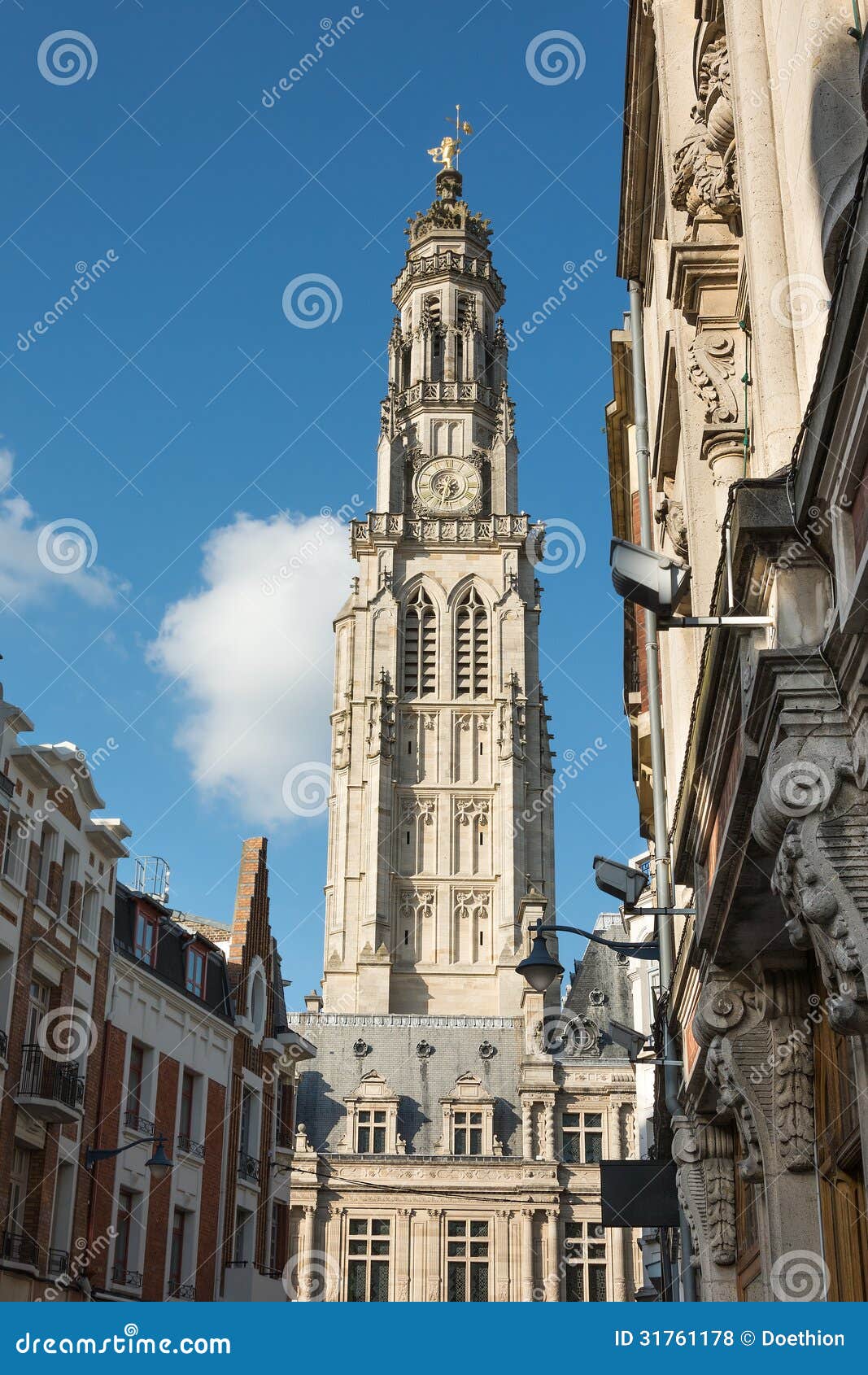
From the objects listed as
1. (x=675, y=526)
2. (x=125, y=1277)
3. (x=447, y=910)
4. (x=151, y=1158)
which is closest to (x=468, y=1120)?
(x=447, y=910)

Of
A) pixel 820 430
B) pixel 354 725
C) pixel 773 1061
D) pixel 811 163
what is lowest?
pixel 773 1061

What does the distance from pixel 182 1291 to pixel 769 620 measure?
29381 millimetres

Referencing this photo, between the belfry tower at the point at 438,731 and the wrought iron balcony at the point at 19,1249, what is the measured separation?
52.9 meters

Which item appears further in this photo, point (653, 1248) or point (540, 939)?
point (653, 1248)

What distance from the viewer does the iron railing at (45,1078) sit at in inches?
1032

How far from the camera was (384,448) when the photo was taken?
314ft

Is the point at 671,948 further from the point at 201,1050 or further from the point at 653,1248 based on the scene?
the point at 653,1248

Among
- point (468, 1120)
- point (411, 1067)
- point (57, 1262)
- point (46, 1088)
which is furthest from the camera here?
point (411, 1067)

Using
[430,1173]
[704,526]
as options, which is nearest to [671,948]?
[704,526]

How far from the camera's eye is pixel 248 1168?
1473 inches

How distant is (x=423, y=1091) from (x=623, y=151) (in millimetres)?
54724

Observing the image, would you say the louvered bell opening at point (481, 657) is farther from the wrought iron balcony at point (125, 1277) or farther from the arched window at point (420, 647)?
the wrought iron balcony at point (125, 1277)

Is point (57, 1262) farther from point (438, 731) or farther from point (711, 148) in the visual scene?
point (438, 731)

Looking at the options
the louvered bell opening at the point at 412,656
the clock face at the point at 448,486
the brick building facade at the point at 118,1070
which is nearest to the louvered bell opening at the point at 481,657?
the louvered bell opening at the point at 412,656
